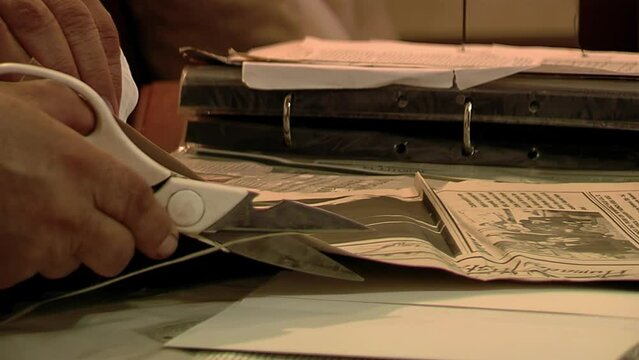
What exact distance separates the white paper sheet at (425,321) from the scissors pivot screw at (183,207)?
0.04m

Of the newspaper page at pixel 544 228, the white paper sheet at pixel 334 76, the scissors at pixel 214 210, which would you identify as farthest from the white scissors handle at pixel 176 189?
the white paper sheet at pixel 334 76

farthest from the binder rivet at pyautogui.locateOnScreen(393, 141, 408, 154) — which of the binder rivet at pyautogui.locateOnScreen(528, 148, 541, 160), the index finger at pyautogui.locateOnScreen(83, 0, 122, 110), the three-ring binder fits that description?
the index finger at pyautogui.locateOnScreen(83, 0, 122, 110)

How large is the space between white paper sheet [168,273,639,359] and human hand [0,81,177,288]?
0.05 m

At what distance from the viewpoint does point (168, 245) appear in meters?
0.34

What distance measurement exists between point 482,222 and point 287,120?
27 cm

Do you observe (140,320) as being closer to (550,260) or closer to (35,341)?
(35,341)

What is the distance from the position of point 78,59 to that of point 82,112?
0.10 meters

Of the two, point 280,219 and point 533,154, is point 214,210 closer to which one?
point 280,219

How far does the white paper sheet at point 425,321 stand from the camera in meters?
0.30

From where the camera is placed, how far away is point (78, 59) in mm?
427

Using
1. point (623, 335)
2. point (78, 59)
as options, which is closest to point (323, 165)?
point (78, 59)

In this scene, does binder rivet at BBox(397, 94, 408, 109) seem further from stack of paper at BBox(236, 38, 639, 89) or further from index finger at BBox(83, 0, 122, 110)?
index finger at BBox(83, 0, 122, 110)

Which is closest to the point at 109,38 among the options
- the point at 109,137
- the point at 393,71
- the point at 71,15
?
the point at 71,15

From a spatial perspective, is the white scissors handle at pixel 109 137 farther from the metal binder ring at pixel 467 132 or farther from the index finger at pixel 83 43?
the metal binder ring at pixel 467 132
